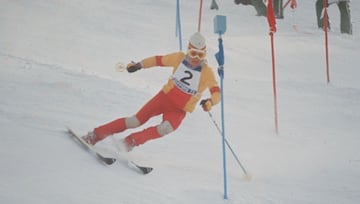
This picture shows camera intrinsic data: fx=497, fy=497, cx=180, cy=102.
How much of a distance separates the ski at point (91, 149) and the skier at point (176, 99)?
8cm

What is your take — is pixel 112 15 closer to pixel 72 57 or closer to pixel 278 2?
pixel 72 57

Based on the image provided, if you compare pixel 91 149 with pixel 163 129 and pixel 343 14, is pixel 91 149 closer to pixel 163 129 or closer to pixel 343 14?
pixel 163 129

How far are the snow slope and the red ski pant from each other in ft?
0.63

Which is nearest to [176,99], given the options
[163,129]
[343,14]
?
[163,129]

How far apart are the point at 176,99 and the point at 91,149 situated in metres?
0.86

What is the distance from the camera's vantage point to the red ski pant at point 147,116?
14.0ft

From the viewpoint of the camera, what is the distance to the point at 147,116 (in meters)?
4.48

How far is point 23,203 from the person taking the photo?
118 inches

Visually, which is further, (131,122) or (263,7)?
(263,7)

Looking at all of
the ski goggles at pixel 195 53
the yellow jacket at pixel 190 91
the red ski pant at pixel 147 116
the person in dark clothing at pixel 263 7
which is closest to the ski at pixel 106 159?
the red ski pant at pixel 147 116

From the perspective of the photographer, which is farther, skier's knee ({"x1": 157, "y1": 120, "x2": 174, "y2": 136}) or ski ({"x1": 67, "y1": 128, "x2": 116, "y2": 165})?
skier's knee ({"x1": 157, "y1": 120, "x2": 174, "y2": 136})

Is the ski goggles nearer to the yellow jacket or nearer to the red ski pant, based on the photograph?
the yellow jacket

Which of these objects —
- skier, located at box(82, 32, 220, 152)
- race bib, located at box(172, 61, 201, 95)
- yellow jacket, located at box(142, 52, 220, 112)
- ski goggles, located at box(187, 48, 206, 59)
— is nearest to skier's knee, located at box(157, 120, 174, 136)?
skier, located at box(82, 32, 220, 152)

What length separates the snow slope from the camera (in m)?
3.74
